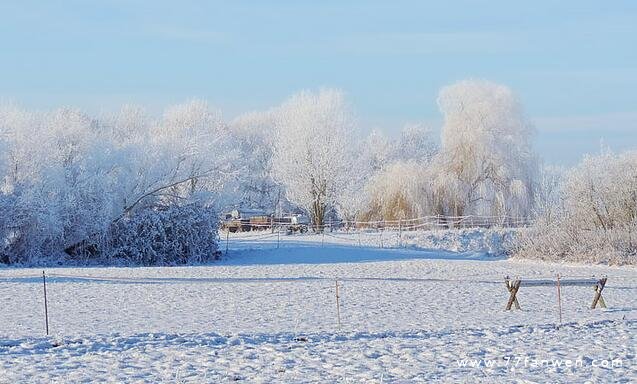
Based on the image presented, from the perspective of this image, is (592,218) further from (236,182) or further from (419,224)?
(236,182)

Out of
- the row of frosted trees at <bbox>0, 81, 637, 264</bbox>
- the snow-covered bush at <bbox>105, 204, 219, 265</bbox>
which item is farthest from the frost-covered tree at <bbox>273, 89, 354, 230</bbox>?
the snow-covered bush at <bbox>105, 204, 219, 265</bbox>

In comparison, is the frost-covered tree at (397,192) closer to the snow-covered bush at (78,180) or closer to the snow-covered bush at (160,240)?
the snow-covered bush at (78,180)

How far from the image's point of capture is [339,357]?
12.6 meters

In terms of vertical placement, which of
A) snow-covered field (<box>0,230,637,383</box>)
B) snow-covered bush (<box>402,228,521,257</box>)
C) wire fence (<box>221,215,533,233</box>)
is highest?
wire fence (<box>221,215,533,233</box>)

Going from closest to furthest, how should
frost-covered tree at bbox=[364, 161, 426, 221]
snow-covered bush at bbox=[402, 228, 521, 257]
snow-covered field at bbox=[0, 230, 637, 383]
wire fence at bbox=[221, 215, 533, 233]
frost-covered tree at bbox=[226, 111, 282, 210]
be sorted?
snow-covered field at bbox=[0, 230, 637, 383] → snow-covered bush at bbox=[402, 228, 521, 257] → wire fence at bbox=[221, 215, 533, 233] → frost-covered tree at bbox=[364, 161, 426, 221] → frost-covered tree at bbox=[226, 111, 282, 210]

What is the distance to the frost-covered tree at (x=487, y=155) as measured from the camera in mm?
54625

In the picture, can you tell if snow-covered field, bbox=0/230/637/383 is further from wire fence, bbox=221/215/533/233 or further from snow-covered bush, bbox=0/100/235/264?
wire fence, bbox=221/215/533/233

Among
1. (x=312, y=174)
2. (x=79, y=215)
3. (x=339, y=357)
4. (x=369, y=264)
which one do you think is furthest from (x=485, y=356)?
(x=312, y=174)

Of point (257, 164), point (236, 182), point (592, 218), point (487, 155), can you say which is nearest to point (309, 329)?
point (592, 218)

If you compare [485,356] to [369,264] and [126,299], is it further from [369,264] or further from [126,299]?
[369,264]

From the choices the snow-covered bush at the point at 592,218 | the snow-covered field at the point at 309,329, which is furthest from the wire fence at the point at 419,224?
the snow-covered field at the point at 309,329

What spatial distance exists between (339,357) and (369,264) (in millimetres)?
23167

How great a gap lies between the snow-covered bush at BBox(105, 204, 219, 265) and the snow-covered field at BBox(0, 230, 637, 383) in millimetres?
7256

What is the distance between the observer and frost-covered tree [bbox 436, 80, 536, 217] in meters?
54.6
